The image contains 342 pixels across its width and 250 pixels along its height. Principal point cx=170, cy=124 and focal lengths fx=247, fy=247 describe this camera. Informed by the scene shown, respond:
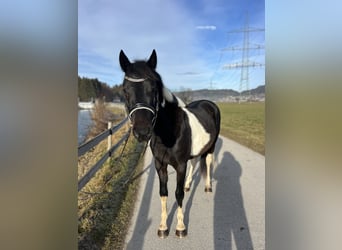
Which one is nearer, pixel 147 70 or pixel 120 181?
pixel 147 70

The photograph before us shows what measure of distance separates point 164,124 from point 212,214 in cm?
123

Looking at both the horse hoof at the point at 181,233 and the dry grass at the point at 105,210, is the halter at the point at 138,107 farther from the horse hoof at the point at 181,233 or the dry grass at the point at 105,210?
the horse hoof at the point at 181,233

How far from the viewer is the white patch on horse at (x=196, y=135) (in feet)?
9.52

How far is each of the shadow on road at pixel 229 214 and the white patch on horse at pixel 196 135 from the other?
29.8 inches

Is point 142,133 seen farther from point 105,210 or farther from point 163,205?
point 105,210

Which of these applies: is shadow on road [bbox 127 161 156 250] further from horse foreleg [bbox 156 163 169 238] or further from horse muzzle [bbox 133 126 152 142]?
horse muzzle [bbox 133 126 152 142]

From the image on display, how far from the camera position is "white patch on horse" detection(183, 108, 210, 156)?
2902 mm

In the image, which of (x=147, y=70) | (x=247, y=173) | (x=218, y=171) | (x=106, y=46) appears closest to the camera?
(x=147, y=70)

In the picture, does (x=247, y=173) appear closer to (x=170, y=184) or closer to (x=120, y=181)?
(x=170, y=184)

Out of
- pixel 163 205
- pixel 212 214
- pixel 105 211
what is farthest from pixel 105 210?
pixel 212 214
